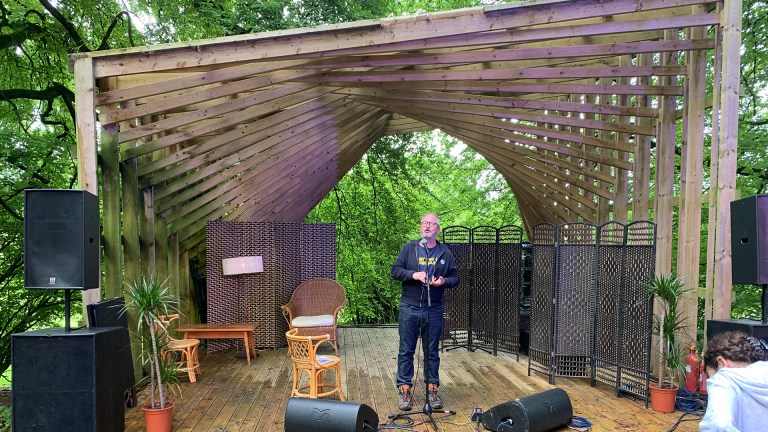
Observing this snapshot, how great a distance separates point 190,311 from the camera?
7.69 meters

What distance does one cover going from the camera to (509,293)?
6809 millimetres

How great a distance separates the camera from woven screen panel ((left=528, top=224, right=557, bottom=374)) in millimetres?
5844

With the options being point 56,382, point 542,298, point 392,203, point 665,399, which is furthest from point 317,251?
point 392,203

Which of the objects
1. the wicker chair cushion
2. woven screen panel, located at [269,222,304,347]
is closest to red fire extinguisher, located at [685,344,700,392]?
the wicker chair cushion

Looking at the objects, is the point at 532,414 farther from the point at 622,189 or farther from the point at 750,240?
the point at 622,189

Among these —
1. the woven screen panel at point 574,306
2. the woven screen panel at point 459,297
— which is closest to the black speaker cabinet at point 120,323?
the woven screen panel at point 574,306

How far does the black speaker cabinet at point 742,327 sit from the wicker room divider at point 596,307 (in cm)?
71

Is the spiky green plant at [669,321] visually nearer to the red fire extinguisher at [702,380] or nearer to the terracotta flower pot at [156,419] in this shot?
the red fire extinguisher at [702,380]

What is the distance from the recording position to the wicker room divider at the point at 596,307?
4938 millimetres

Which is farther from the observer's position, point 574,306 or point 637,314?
point 574,306

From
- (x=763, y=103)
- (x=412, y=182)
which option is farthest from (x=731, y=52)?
(x=412, y=182)

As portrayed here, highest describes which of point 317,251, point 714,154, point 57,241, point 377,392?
point 714,154

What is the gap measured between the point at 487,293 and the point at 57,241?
5.40 metres

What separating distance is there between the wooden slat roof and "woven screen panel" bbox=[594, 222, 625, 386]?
120cm
